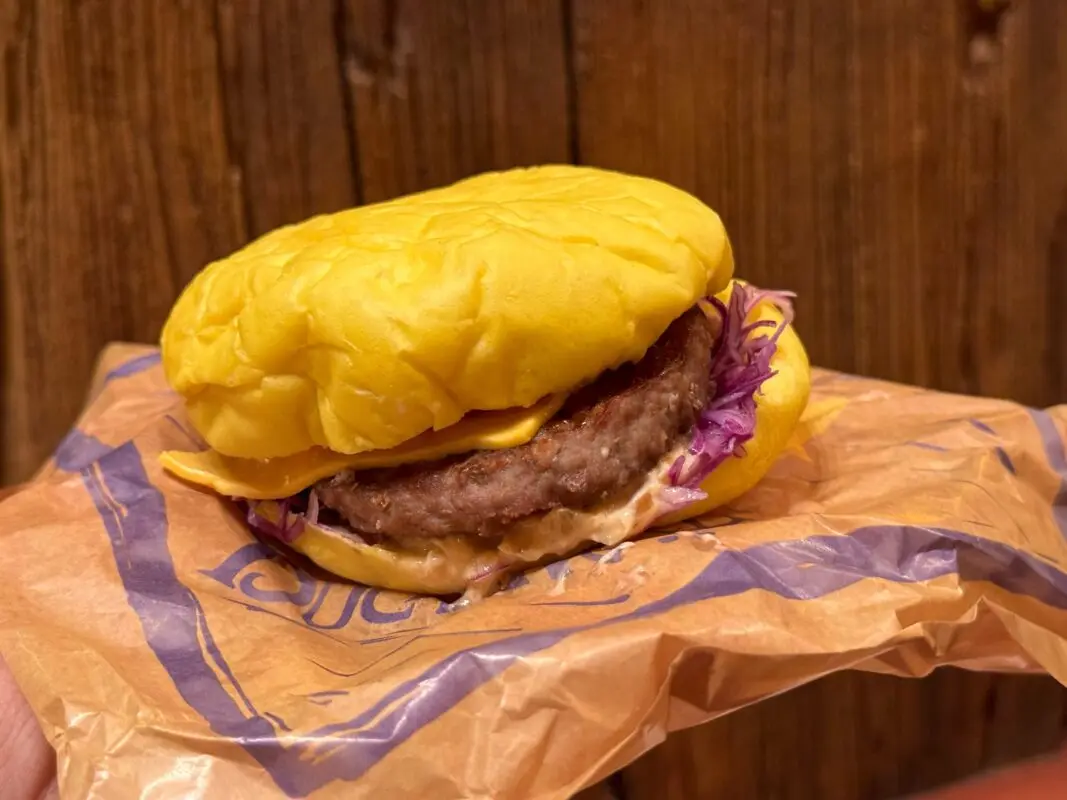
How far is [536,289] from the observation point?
985 millimetres

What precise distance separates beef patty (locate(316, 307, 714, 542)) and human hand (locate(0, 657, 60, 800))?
42 centimetres

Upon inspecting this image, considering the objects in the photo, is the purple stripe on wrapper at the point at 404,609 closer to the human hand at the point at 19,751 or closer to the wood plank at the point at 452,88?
the human hand at the point at 19,751

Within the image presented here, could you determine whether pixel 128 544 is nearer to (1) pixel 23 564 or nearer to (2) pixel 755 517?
(1) pixel 23 564

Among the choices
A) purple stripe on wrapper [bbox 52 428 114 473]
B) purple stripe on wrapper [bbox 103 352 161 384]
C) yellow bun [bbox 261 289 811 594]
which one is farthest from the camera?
purple stripe on wrapper [bbox 103 352 161 384]

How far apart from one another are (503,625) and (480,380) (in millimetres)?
273

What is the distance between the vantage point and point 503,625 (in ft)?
3.23

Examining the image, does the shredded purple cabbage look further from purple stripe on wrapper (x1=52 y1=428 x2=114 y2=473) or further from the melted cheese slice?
purple stripe on wrapper (x1=52 y1=428 x2=114 y2=473)

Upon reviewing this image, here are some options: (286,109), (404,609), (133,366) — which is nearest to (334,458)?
(404,609)

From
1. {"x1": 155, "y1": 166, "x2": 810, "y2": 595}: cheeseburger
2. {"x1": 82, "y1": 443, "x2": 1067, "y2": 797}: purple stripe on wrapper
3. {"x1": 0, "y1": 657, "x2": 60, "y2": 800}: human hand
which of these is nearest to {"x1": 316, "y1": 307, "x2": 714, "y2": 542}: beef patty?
{"x1": 155, "y1": 166, "x2": 810, "y2": 595}: cheeseburger

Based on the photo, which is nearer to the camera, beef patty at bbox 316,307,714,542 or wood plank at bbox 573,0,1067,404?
beef patty at bbox 316,307,714,542

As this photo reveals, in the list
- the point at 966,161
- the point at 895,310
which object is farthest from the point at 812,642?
the point at 966,161

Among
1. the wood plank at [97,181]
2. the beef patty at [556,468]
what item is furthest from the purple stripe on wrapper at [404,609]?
the wood plank at [97,181]

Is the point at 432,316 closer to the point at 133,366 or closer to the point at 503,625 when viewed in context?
the point at 503,625

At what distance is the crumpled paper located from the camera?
878mm
